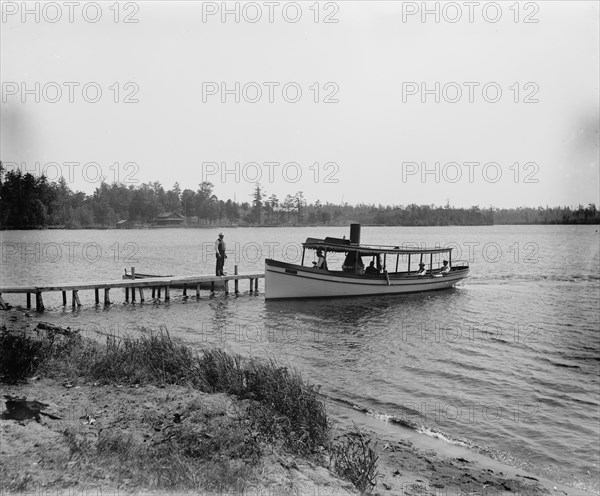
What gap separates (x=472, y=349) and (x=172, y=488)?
583 inches

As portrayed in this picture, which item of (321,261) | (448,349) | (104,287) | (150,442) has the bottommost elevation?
(448,349)

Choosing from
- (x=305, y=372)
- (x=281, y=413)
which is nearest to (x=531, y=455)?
(x=281, y=413)

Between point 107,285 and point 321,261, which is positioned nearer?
point 107,285

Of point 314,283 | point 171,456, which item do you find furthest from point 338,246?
point 171,456

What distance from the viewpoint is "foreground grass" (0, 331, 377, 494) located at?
5727 mm

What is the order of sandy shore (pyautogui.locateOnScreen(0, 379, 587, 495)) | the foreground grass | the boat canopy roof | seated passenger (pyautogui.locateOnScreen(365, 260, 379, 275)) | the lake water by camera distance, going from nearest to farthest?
sandy shore (pyautogui.locateOnScreen(0, 379, 587, 495)) → the foreground grass → the lake water → the boat canopy roof → seated passenger (pyautogui.locateOnScreen(365, 260, 379, 275))

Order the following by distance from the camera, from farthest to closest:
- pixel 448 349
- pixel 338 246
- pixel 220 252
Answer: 1. pixel 220 252
2. pixel 338 246
3. pixel 448 349

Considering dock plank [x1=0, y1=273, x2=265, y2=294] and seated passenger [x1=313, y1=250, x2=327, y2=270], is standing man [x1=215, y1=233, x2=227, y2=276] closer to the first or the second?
dock plank [x1=0, y1=273, x2=265, y2=294]

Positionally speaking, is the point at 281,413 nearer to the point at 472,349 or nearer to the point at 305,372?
the point at 305,372

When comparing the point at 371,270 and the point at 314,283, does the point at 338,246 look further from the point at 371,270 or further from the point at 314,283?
the point at 371,270

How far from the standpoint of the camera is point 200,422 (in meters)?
7.47

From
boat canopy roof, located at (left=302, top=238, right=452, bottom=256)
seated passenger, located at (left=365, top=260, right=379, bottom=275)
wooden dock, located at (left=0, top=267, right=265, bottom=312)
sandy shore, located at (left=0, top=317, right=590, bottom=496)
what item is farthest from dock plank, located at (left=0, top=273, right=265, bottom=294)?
sandy shore, located at (left=0, top=317, right=590, bottom=496)

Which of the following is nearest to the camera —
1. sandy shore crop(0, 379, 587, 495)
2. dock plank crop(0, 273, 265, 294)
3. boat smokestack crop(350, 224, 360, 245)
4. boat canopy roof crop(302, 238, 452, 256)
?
sandy shore crop(0, 379, 587, 495)

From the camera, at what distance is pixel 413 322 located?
915 inches
